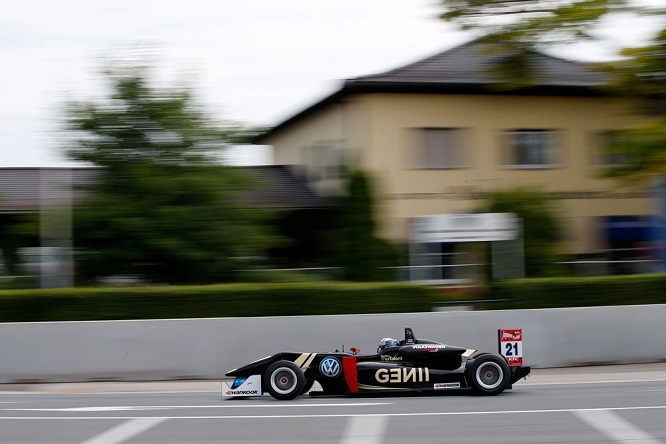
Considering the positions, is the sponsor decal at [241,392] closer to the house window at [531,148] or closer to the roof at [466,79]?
the roof at [466,79]

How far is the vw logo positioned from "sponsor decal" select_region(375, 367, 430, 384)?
537mm

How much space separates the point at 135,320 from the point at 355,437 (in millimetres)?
8639

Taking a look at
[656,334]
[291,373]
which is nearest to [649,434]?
[291,373]

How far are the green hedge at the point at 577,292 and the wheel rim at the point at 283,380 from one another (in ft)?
23.8

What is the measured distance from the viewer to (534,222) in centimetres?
2211

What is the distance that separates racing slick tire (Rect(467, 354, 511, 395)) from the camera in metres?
12.4

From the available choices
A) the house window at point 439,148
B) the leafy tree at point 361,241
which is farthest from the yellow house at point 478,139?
the leafy tree at point 361,241

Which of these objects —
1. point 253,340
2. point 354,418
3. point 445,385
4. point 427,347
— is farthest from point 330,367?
point 253,340

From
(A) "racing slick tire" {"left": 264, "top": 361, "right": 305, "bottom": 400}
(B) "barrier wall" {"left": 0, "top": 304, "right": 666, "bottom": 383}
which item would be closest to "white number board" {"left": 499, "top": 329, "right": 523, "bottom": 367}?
(A) "racing slick tire" {"left": 264, "top": 361, "right": 305, "bottom": 400}

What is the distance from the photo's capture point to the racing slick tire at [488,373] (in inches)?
488

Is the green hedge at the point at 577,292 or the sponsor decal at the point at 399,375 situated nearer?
the sponsor decal at the point at 399,375

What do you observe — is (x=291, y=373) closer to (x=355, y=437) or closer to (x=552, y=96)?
(x=355, y=437)

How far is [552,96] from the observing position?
90.7 ft

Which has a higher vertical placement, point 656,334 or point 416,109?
point 416,109
